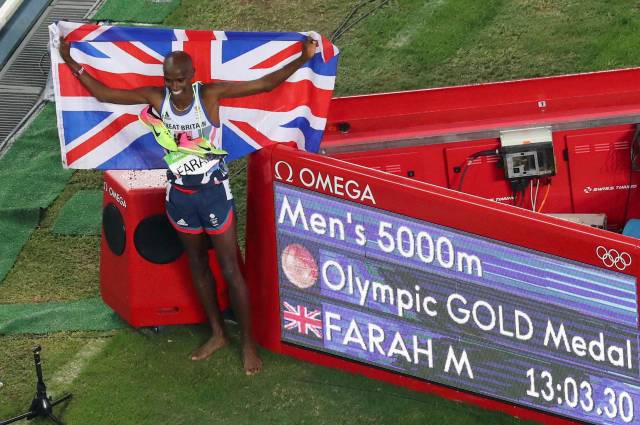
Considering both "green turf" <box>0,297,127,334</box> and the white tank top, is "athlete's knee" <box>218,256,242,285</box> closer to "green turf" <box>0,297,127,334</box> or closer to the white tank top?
the white tank top

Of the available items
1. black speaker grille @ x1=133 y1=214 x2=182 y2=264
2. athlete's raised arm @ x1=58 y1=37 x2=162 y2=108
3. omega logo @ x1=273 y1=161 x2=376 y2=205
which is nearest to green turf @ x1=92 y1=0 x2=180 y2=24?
black speaker grille @ x1=133 y1=214 x2=182 y2=264

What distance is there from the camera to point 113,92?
25.3 feet

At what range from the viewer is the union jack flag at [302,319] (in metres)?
7.75

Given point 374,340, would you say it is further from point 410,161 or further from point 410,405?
point 410,161

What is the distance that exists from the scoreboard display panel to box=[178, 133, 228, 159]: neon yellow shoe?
15.3 inches

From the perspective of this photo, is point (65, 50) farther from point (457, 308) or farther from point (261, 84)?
point (457, 308)

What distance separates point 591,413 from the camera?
23.2 ft

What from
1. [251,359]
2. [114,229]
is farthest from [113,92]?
[251,359]

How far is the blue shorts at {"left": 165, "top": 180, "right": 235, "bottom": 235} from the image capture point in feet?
25.1

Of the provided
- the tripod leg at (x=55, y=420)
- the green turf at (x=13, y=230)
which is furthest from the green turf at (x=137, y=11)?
the tripod leg at (x=55, y=420)

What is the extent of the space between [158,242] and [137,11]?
505 cm

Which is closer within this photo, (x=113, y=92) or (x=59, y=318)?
(x=113, y=92)

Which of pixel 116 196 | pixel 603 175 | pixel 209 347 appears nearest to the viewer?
pixel 209 347

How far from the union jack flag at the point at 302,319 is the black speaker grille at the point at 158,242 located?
793 millimetres
